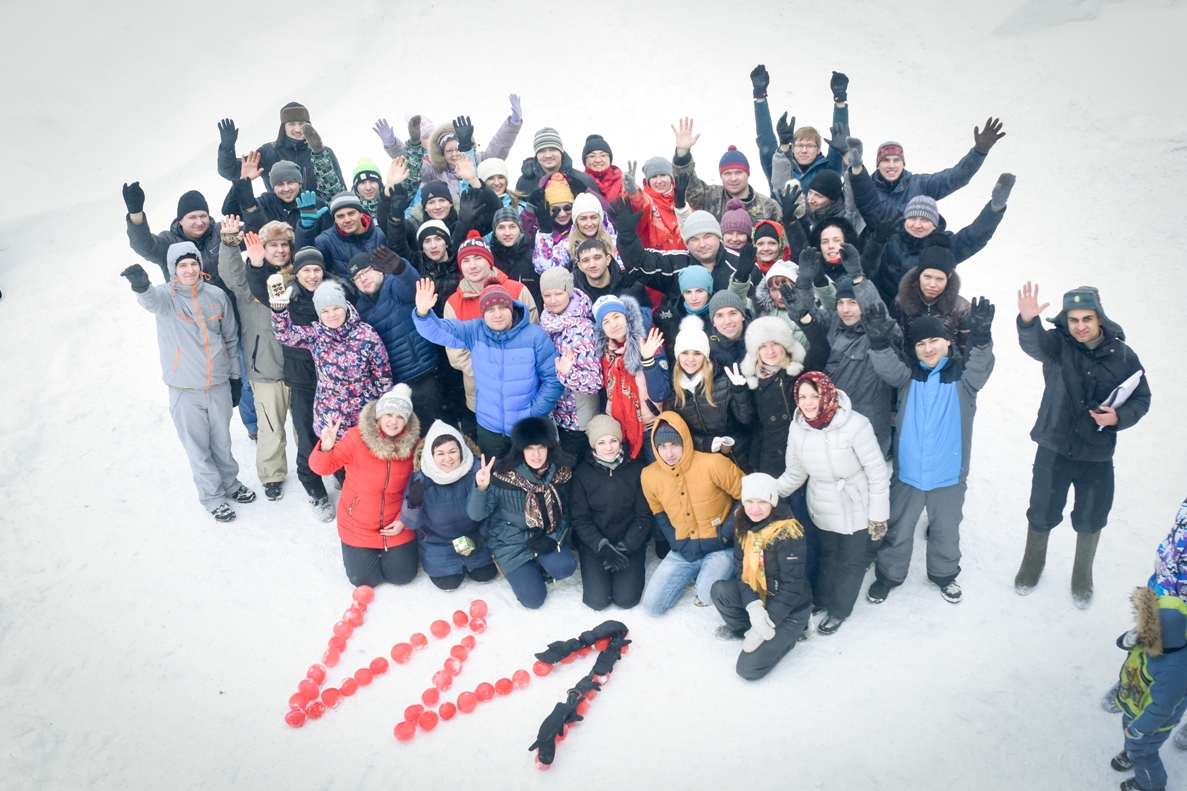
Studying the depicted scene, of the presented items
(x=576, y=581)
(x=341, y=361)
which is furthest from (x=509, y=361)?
(x=576, y=581)

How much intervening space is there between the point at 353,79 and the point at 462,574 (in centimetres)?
1369

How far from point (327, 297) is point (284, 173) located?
72.5 inches

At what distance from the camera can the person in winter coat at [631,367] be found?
5.20 meters

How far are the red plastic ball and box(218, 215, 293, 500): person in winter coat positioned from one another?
111 inches

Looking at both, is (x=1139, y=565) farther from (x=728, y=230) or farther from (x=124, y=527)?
(x=124, y=527)

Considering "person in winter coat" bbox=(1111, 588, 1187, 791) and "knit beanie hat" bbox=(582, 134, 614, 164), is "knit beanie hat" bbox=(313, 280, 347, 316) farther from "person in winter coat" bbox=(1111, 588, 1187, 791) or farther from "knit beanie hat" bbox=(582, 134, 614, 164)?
"person in winter coat" bbox=(1111, 588, 1187, 791)

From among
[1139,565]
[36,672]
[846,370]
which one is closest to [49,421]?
[36,672]

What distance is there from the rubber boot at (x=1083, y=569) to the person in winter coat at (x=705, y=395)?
231 cm

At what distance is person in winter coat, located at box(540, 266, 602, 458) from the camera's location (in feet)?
17.5

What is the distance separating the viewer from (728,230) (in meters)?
5.89

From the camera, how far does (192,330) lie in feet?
19.2

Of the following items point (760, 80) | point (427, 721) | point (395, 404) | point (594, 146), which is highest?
point (760, 80)

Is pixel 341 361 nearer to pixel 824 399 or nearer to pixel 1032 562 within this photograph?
pixel 824 399

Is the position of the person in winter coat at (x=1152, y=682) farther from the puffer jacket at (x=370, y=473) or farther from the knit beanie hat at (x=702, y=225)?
the puffer jacket at (x=370, y=473)
